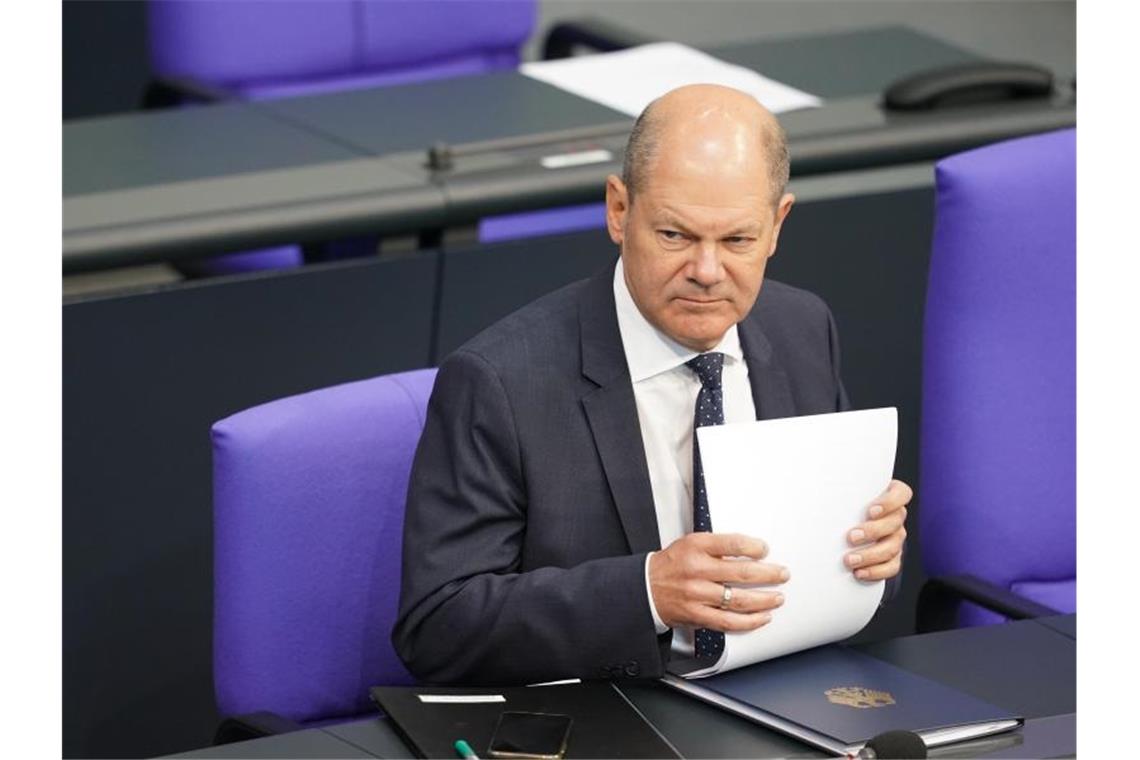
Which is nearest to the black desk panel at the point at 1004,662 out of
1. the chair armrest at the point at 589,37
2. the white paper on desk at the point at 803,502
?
the white paper on desk at the point at 803,502

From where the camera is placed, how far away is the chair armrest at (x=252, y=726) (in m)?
2.18

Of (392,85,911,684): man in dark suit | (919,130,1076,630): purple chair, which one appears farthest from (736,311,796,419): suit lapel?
(919,130,1076,630): purple chair

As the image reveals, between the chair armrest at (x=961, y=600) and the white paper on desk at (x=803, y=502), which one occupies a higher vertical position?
the white paper on desk at (x=803, y=502)

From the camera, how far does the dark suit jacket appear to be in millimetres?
2018

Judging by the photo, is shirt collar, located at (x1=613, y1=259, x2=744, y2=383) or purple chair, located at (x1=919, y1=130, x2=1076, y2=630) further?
purple chair, located at (x1=919, y1=130, x2=1076, y2=630)

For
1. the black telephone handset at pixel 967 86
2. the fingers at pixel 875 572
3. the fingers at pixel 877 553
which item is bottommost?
the fingers at pixel 875 572

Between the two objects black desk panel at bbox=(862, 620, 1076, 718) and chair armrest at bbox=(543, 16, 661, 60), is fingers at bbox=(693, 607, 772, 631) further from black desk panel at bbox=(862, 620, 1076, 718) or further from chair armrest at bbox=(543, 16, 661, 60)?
chair armrest at bbox=(543, 16, 661, 60)

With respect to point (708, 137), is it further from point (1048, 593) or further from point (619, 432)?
point (1048, 593)

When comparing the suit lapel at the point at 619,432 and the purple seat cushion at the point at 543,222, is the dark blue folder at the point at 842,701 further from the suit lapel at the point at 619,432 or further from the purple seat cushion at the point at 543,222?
the purple seat cushion at the point at 543,222

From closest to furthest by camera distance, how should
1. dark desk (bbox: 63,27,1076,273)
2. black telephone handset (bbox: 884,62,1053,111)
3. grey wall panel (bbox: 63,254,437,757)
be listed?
grey wall panel (bbox: 63,254,437,757) → dark desk (bbox: 63,27,1076,273) → black telephone handset (bbox: 884,62,1053,111)

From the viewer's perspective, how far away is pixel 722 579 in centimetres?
192

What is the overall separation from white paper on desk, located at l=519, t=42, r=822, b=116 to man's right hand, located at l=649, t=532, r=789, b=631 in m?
1.74

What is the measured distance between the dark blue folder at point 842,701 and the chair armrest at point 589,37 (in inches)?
90.1

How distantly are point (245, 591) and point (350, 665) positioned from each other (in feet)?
0.50
